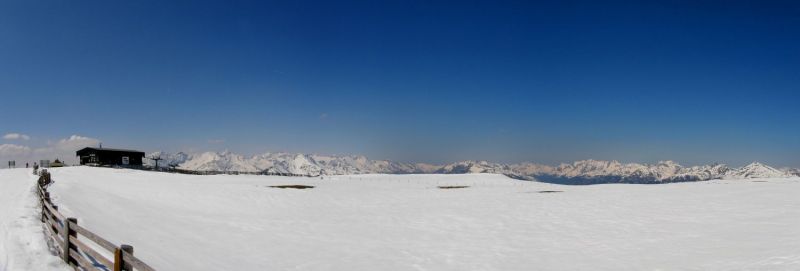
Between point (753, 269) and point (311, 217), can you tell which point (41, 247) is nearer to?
point (311, 217)

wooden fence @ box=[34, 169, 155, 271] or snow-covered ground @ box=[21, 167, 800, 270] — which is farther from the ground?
wooden fence @ box=[34, 169, 155, 271]

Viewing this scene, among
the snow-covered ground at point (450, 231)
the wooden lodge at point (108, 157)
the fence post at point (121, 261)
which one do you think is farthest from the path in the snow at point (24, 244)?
the wooden lodge at point (108, 157)

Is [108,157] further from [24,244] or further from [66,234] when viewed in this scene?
[66,234]

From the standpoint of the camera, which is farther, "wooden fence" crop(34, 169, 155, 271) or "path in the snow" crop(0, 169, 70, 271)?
"path in the snow" crop(0, 169, 70, 271)

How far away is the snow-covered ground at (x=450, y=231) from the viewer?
17703 millimetres

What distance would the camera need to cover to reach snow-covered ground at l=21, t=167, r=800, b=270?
697 inches

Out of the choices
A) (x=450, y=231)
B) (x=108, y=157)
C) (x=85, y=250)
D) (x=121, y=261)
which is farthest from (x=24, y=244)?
(x=108, y=157)

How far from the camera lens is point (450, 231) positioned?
25672 millimetres

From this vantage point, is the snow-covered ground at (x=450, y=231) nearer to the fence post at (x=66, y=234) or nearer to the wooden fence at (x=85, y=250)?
the wooden fence at (x=85, y=250)

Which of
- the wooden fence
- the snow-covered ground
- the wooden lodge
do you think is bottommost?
the snow-covered ground

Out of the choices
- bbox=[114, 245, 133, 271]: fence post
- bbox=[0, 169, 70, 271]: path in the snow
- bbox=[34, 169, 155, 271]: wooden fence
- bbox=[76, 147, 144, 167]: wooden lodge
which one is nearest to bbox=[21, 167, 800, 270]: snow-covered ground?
bbox=[0, 169, 70, 271]: path in the snow

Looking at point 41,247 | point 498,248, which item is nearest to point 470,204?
point 498,248

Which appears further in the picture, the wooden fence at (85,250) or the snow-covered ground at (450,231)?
the snow-covered ground at (450,231)

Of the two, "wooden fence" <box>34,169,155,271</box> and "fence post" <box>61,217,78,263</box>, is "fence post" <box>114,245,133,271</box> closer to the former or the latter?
"wooden fence" <box>34,169,155,271</box>
